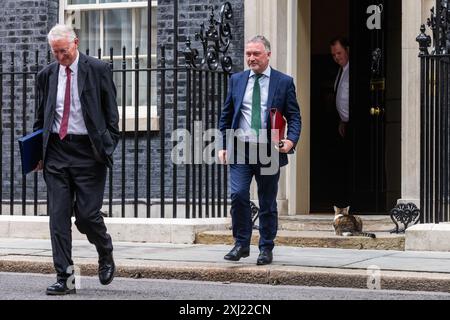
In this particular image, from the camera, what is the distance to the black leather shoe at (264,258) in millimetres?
9664

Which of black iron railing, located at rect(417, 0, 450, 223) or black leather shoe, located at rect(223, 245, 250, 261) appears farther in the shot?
black iron railing, located at rect(417, 0, 450, 223)

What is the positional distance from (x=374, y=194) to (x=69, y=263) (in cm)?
557

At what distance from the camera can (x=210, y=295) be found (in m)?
8.54

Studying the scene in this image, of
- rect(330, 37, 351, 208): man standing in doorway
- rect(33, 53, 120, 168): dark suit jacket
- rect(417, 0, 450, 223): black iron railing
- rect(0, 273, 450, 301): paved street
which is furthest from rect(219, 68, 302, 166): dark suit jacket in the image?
rect(330, 37, 351, 208): man standing in doorway

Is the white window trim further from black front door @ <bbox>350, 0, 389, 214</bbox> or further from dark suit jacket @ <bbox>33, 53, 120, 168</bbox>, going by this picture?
dark suit jacket @ <bbox>33, 53, 120, 168</bbox>

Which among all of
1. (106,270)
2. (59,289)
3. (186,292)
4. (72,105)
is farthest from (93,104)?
(186,292)

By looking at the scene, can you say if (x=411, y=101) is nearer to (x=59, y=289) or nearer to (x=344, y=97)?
(x=344, y=97)

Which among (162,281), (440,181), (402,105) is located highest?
(402,105)

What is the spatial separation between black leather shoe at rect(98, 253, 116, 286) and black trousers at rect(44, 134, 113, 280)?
25 centimetres

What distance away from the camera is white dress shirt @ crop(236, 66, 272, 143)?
31.5 ft
